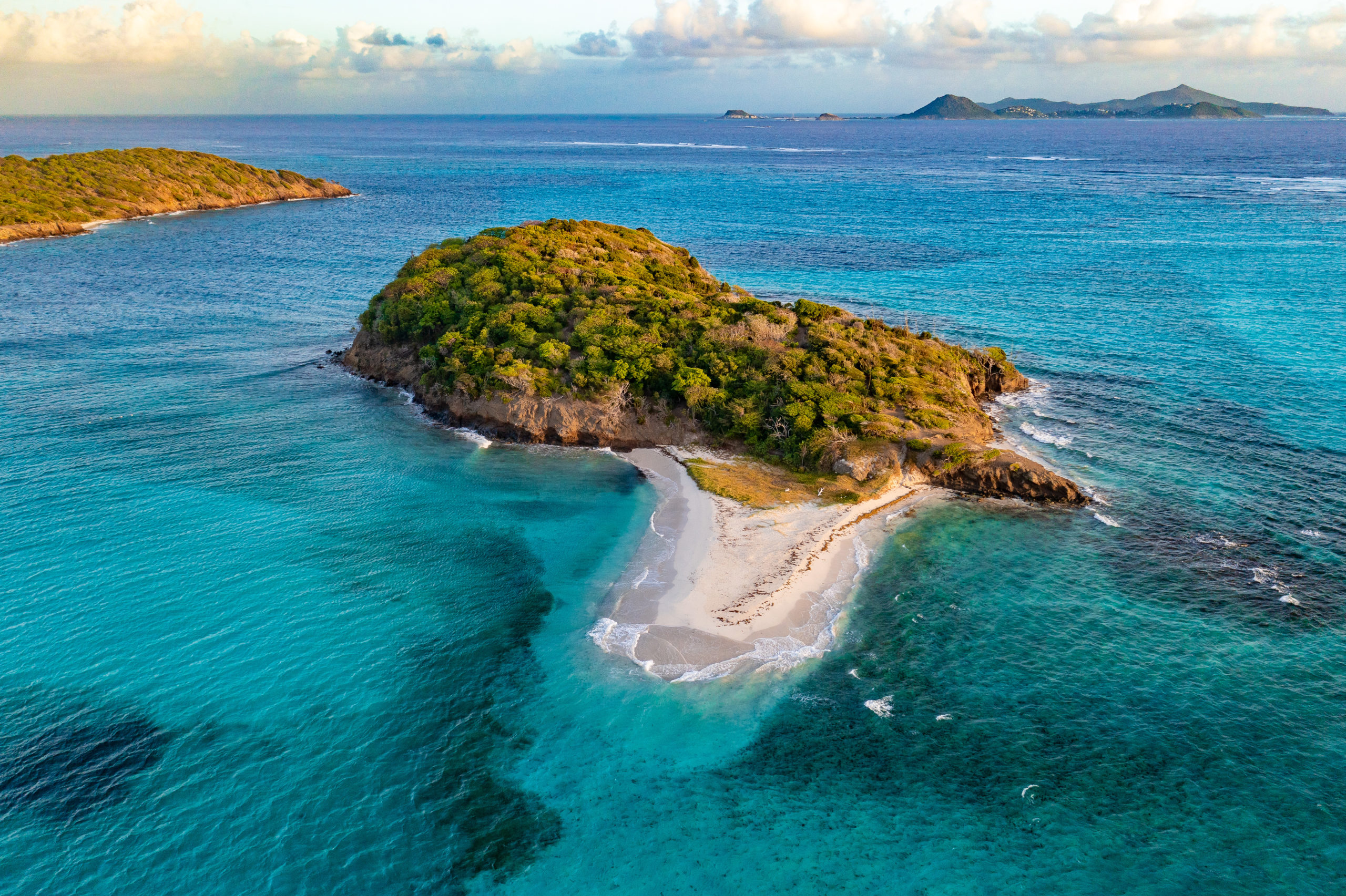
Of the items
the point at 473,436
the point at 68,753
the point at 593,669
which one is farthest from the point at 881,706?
the point at 473,436

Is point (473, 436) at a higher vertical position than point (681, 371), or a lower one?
lower

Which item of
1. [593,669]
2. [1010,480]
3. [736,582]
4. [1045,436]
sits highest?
[1045,436]

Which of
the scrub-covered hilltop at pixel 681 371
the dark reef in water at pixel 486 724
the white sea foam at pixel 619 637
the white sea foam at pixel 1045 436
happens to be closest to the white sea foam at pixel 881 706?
the white sea foam at pixel 619 637

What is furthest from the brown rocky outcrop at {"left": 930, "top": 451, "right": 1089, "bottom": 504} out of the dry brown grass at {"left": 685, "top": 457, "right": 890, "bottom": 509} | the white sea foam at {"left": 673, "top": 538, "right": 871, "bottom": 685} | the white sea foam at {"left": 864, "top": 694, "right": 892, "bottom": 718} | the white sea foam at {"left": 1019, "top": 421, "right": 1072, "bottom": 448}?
the white sea foam at {"left": 864, "top": 694, "right": 892, "bottom": 718}

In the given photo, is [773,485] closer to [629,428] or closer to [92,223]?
[629,428]

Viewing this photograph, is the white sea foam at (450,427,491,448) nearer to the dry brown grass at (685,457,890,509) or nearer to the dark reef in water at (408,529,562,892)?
the dark reef in water at (408,529,562,892)
